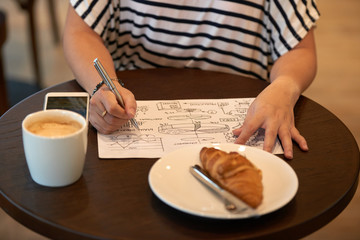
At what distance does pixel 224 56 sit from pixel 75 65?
1.37ft

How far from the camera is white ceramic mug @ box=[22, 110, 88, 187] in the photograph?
74 centimetres

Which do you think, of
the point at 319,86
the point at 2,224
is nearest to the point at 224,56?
the point at 2,224

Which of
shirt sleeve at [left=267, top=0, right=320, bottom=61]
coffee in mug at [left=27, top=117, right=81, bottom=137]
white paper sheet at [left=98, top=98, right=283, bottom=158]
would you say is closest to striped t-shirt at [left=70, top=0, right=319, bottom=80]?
shirt sleeve at [left=267, top=0, right=320, bottom=61]

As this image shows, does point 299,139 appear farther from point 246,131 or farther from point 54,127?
point 54,127

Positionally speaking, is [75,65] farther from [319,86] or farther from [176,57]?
[319,86]

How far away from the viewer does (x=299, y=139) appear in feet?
3.07

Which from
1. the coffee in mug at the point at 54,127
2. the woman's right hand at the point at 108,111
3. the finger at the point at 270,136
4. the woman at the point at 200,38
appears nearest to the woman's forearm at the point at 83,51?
the woman at the point at 200,38

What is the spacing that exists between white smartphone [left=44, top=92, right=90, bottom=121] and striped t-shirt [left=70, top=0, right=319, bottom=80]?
1.19ft

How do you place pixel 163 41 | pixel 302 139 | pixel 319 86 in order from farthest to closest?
pixel 319 86 → pixel 163 41 → pixel 302 139

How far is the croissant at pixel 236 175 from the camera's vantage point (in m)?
0.71

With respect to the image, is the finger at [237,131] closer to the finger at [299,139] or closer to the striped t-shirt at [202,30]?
the finger at [299,139]

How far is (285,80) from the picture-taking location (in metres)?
1.08

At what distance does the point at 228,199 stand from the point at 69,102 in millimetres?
348

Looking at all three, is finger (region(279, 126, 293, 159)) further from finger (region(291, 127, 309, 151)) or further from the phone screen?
the phone screen
